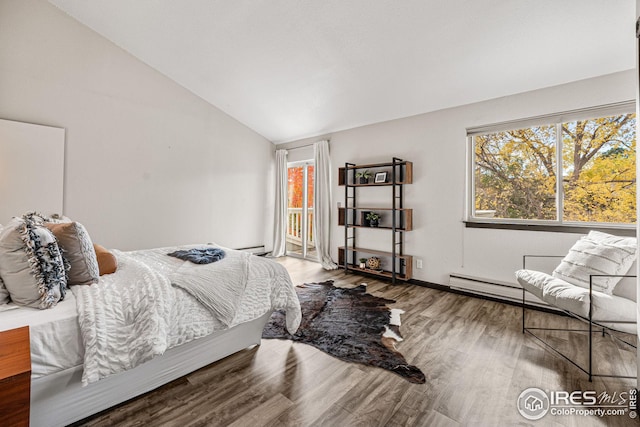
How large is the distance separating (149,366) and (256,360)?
69cm

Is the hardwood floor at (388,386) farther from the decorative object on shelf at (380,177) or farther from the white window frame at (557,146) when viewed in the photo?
the decorative object on shelf at (380,177)

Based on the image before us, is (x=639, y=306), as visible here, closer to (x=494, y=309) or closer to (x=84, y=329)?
(x=494, y=309)

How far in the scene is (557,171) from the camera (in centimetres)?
310

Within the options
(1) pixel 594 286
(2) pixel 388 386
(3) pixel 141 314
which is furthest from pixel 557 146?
(3) pixel 141 314

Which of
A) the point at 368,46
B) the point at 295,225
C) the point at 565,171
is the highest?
the point at 368,46

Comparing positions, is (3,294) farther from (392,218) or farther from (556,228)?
(556,228)

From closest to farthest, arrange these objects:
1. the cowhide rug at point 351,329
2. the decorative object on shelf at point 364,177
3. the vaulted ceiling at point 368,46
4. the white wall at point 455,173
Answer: the cowhide rug at point 351,329 < the vaulted ceiling at point 368,46 < the white wall at point 455,173 < the decorative object on shelf at point 364,177

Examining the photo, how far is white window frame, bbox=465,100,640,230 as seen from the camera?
2738 millimetres

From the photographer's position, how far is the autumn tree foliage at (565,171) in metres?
2.74

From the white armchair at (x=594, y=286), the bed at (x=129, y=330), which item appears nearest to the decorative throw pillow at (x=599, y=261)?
the white armchair at (x=594, y=286)

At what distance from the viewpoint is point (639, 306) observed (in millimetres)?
1630

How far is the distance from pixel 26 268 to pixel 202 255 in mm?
1058

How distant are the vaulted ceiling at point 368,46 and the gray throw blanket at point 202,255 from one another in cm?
237

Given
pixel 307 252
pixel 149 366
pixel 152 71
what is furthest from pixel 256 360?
pixel 152 71
